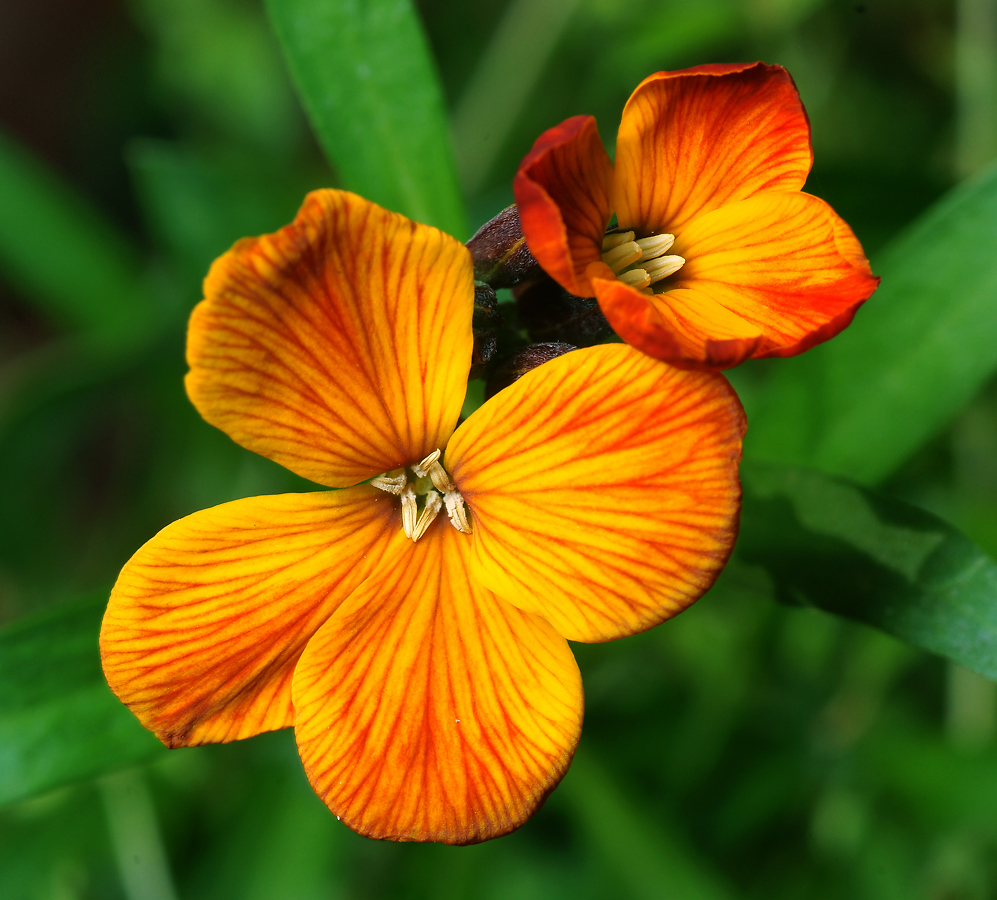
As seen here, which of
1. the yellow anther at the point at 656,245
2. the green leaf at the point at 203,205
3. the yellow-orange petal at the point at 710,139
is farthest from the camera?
the green leaf at the point at 203,205

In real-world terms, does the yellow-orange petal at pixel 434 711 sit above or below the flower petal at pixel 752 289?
below

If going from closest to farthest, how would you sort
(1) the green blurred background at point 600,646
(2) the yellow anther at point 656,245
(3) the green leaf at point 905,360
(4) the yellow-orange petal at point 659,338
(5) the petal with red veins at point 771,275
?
(4) the yellow-orange petal at point 659,338, (5) the petal with red veins at point 771,275, (2) the yellow anther at point 656,245, (3) the green leaf at point 905,360, (1) the green blurred background at point 600,646

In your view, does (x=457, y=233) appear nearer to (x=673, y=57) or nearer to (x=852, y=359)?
(x=852, y=359)

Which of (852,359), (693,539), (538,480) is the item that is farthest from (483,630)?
(852,359)

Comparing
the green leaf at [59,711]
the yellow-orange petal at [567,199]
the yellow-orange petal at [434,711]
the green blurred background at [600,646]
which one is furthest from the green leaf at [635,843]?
the yellow-orange petal at [567,199]

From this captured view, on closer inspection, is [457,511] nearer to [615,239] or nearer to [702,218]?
[615,239]

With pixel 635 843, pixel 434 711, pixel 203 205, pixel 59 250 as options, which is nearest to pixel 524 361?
pixel 434 711

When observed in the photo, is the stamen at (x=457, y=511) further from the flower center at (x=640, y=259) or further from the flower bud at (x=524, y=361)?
the flower center at (x=640, y=259)

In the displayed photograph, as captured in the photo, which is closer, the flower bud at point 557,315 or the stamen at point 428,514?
the stamen at point 428,514
